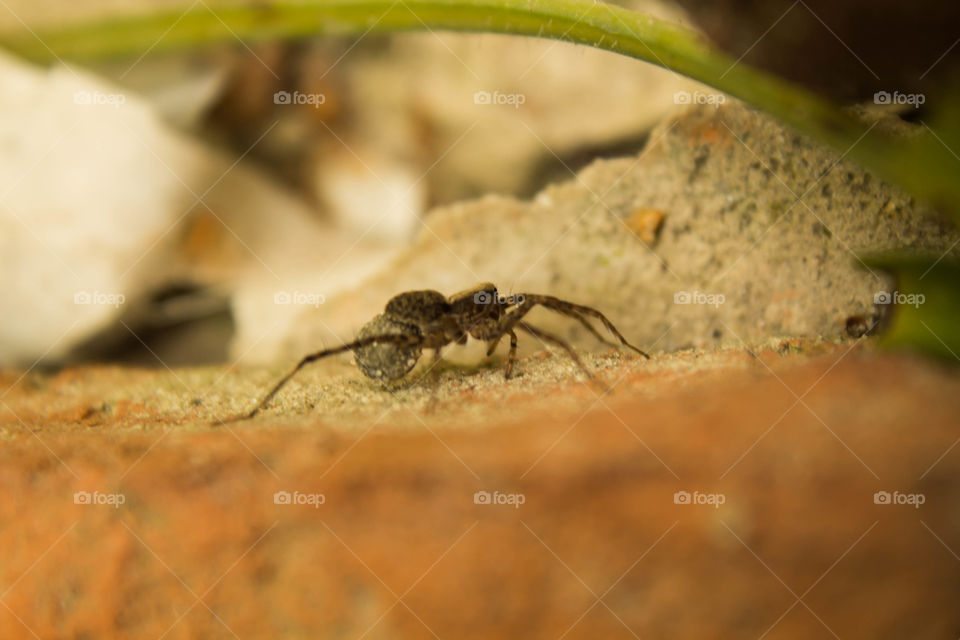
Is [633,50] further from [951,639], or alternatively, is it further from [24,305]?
[24,305]

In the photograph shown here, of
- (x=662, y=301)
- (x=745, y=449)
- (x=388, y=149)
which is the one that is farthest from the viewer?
(x=388, y=149)

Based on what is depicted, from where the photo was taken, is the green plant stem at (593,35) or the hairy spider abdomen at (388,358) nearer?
the green plant stem at (593,35)

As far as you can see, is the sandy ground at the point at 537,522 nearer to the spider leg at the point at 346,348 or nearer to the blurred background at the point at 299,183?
the spider leg at the point at 346,348

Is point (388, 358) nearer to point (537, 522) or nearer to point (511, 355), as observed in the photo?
point (511, 355)

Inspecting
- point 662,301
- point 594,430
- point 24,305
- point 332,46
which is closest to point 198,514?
point 594,430

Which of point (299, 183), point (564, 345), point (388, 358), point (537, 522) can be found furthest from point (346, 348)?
point (299, 183)

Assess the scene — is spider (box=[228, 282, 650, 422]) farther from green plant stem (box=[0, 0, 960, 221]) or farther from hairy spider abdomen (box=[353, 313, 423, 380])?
green plant stem (box=[0, 0, 960, 221])

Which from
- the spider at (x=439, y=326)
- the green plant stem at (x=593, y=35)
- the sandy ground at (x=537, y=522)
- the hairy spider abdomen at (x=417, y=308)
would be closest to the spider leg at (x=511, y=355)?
the spider at (x=439, y=326)
